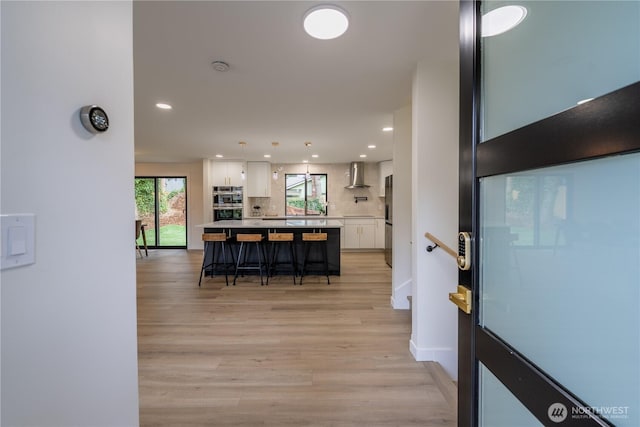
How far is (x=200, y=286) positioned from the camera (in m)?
4.30

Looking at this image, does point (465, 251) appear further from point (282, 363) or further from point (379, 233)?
point (379, 233)

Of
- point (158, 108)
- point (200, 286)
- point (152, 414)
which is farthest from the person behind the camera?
point (200, 286)

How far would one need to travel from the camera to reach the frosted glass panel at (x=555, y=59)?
508 mm

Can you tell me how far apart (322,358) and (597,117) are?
7.52 ft

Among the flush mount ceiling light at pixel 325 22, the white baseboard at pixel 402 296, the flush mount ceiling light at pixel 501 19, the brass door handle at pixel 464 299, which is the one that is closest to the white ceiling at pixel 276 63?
the flush mount ceiling light at pixel 325 22

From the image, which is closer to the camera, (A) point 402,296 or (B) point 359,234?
(A) point 402,296

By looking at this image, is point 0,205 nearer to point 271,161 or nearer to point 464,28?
point 464,28

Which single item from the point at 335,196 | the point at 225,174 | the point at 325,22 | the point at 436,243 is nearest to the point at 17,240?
the point at 325,22

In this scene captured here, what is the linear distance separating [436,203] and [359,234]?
498cm

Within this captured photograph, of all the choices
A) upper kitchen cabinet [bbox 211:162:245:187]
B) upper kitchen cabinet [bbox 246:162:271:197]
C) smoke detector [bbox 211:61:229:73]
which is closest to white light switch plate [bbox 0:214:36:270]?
smoke detector [bbox 211:61:229:73]

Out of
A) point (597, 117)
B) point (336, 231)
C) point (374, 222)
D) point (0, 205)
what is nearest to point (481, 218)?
point (597, 117)

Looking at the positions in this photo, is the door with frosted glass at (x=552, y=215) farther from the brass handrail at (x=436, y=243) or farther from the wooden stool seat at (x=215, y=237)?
A: the wooden stool seat at (x=215, y=237)

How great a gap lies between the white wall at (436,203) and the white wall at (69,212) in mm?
1978

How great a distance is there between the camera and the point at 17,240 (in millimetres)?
646
